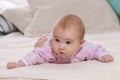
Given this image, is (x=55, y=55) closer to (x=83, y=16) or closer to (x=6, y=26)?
(x=83, y=16)

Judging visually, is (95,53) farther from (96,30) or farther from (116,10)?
(116,10)

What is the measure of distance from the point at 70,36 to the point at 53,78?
0.20 meters

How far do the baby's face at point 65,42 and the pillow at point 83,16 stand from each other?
55cm

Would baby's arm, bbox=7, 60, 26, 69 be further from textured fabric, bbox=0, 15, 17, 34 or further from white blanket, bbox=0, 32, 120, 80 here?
textured fabric, bbox=0, 15, 17, 34

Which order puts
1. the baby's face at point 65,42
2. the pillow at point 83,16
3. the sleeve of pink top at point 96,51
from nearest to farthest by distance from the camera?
the baby's face at point 65,42 → the sleeve of pink top at point 96,51 → the pillow at point 83,16

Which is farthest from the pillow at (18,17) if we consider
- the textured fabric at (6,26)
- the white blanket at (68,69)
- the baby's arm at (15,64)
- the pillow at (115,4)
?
the baby's arm at (15,64)

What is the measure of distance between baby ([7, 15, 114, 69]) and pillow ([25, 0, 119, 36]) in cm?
45

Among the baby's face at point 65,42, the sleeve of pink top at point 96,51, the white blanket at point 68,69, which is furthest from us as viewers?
the sleeve of pink top at point 96,51

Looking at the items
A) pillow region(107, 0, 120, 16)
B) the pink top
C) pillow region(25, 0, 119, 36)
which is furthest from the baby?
pillow region(107, 0, 120, 16)

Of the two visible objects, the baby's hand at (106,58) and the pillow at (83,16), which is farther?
the pillow at (83,16)

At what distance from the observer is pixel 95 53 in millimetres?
1308

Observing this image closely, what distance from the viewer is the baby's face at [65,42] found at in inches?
46.9

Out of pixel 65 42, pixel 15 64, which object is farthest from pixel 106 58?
pixel 15 64

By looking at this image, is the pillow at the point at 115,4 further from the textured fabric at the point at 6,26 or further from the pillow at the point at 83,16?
the textured fabric at the point at 6,26
